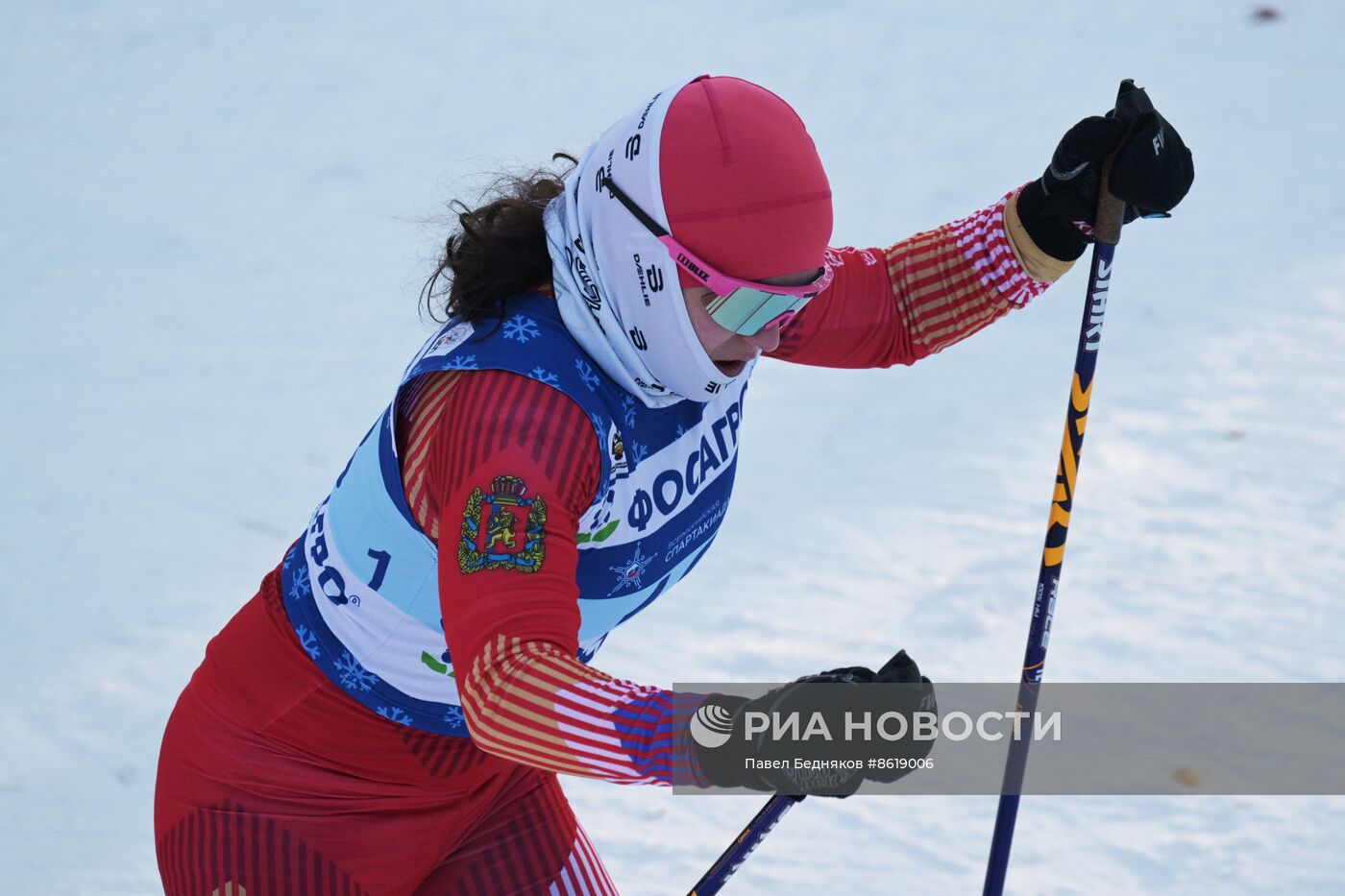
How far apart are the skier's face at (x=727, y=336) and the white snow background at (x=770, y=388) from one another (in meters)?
0.85

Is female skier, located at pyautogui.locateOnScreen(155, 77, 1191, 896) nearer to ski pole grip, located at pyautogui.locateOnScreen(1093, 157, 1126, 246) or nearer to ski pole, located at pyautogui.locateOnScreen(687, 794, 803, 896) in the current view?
ski pole grip, located at pyautogui.locateOnScreen(1093, 157, 1126, 246)

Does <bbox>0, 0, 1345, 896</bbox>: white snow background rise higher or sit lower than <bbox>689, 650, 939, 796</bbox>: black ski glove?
higher

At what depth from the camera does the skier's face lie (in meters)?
1.62

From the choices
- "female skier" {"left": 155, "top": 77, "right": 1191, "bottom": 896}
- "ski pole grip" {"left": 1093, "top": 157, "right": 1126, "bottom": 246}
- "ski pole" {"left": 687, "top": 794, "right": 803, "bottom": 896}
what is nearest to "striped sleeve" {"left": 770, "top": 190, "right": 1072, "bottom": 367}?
"female skier" {"left": 155, "top": 77, "right": 1191, "bottom": 896}

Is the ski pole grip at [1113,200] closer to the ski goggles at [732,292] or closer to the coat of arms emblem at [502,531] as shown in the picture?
the ski goggles at [732,292]

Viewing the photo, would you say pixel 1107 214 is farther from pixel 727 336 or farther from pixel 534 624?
pixel 534 624

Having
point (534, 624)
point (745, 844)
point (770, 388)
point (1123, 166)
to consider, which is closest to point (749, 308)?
point (534, 624)

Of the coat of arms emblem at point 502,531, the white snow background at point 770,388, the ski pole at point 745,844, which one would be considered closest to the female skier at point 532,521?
the coat of arms emblem at point 502,531

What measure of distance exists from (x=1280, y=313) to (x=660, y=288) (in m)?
3.11

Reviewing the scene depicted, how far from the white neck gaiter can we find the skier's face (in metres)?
0.01

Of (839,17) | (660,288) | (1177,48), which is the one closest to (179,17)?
(839,17)

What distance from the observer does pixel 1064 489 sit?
6.75ft

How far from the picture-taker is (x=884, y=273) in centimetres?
220

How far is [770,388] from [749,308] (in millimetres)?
2523
